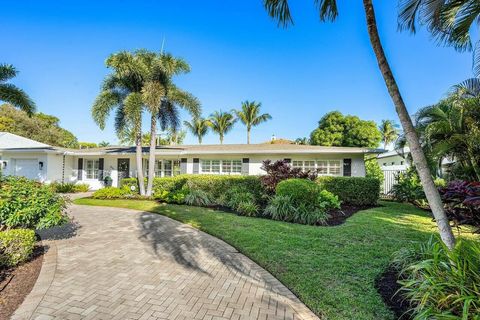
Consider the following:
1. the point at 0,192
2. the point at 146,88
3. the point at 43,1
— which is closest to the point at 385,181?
the point at 146,88

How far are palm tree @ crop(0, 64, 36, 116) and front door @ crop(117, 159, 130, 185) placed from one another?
749cm

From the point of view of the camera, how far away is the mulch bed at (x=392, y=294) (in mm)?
2872

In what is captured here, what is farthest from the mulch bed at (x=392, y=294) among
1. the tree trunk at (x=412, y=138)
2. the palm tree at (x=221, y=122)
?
the palm tree at (x=221, y=122)

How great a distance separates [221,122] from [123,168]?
16613mm

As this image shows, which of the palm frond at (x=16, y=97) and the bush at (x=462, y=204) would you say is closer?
the bush at (x=462, y=204)

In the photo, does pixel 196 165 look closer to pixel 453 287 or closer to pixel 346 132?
pixel 453 287

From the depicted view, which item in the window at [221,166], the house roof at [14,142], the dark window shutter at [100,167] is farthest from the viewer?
the house roof at [14,142]

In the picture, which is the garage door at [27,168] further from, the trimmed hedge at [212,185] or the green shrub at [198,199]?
the green shrub at [198,199]

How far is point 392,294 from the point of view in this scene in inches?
130

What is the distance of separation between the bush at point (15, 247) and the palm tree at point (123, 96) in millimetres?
9689

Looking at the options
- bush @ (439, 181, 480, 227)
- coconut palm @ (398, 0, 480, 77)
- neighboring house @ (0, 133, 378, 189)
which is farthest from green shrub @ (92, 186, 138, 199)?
coconut palm @ (398, 0, 480, 77)

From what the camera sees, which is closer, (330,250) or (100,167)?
(330,250)

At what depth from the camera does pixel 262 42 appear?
36.7 ft

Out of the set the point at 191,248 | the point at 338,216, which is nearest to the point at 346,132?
the point at 338,216
